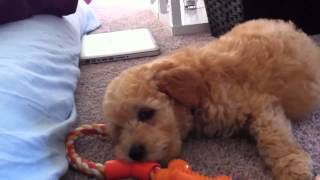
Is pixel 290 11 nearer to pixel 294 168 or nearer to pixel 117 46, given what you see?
pixel 117 46

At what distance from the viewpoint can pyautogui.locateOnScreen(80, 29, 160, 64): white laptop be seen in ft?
7.25

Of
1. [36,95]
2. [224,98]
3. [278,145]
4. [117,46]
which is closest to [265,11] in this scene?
[117,46]

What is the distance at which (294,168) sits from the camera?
1.11 meters

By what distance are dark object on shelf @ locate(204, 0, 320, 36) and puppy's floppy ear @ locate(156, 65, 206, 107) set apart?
108 centimetres

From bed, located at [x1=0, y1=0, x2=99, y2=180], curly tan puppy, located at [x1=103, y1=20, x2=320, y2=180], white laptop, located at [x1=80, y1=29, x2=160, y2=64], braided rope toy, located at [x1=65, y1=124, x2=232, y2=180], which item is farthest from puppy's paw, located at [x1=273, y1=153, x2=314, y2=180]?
white laptop, located at [x1=80, y1=29, x2=160, y2=64]

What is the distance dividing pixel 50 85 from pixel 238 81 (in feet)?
2.11

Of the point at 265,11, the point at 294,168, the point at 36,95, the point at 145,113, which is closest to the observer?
the point at 294,168

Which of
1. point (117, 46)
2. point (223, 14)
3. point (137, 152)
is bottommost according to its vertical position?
Result: point (117, 46)

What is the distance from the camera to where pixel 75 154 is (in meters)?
1.28

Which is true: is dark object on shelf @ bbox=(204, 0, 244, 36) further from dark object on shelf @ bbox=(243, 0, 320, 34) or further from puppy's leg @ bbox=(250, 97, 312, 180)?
puppy's leg @ bbox=(250, 97, 312, 180)

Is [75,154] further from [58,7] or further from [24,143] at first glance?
[58,7]

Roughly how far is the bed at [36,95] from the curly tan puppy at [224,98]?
20 cm

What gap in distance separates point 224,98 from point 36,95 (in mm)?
582

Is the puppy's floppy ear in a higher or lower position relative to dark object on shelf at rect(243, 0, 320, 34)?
higher
